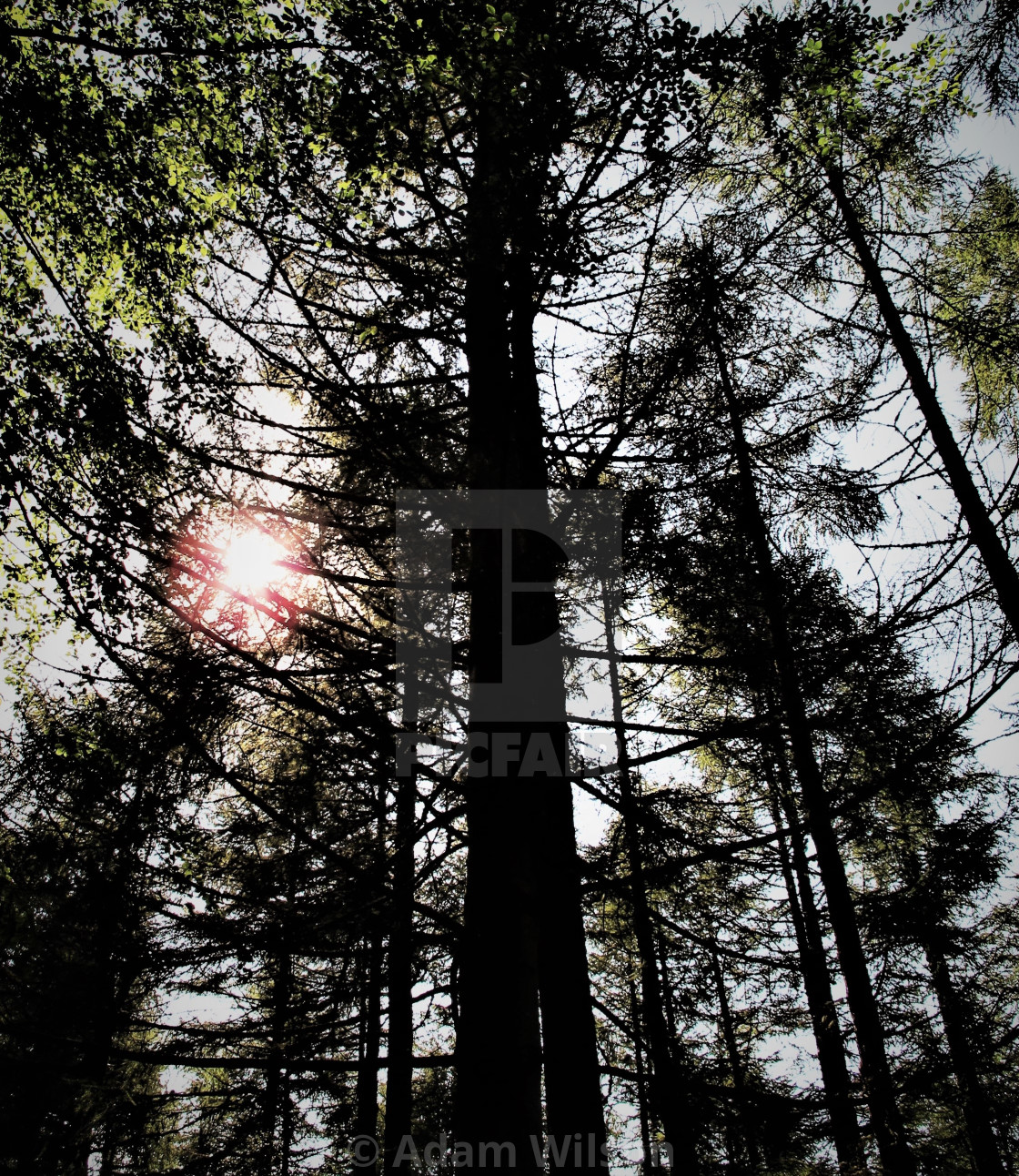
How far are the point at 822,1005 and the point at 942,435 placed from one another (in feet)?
21.4

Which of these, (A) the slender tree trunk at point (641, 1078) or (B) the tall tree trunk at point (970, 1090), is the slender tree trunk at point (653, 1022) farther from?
(B) the tall tree trunk at point (970, 1090)

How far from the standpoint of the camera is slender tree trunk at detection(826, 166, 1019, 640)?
543cm

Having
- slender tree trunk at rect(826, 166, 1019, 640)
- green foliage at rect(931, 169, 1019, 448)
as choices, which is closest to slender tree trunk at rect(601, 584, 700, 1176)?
slender tree trunk at rect(826, 166, 1019, 640)

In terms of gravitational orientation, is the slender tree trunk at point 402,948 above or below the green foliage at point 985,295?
below

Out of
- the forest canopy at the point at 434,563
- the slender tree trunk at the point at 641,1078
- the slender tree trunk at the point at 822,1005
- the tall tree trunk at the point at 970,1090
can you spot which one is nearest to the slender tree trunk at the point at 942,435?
the forest canopy at the point at 434,563

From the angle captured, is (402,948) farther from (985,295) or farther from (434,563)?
(985,295)

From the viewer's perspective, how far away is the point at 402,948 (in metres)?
3.84

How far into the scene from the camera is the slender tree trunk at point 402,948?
3662mm

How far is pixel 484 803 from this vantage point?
3496mm

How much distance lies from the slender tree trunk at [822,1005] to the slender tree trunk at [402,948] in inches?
85.9

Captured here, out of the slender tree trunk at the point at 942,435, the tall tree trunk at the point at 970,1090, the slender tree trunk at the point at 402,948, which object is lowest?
the tall tree trunk at the point at 970,1090

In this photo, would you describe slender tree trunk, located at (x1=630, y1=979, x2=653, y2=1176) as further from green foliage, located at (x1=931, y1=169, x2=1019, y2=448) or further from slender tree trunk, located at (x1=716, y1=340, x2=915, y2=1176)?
green foliage, located at (x1=931, y1=169, x2=1019, y2=448)

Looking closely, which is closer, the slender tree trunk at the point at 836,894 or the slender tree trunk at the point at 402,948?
the slender tree trunk at the point at 402,948

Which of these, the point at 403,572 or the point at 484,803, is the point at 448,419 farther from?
the point at 484,803
